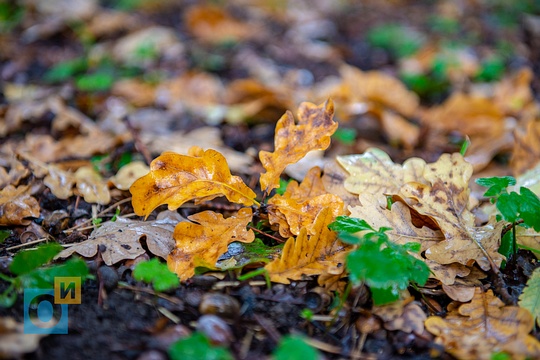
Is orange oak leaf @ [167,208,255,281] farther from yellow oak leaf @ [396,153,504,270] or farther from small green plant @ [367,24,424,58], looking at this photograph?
small green plant @ [367,24,424,58]

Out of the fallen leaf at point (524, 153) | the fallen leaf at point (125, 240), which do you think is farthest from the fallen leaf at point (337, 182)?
the fallen leaf at point (524, 153)

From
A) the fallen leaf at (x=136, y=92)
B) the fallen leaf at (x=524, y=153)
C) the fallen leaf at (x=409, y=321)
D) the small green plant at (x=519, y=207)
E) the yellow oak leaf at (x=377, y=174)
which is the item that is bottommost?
the fallen leaf at (x=136, y=92)

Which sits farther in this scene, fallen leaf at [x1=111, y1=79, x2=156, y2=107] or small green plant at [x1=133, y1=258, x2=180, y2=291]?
fallen leaf at [x1=111, y1=79, x2=156, y2=107]

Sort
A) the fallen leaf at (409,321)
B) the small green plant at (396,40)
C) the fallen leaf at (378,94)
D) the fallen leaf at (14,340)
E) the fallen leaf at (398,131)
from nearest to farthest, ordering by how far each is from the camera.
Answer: the fallen leaf at (14,340)
the fallen leaf at (409,321)
the fallen leaf at (398,131)
the fallen leaf at (378,94)
the small green plant at (396,40)

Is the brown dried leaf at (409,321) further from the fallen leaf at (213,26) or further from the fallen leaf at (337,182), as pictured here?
the fallen leaf at (213,26)

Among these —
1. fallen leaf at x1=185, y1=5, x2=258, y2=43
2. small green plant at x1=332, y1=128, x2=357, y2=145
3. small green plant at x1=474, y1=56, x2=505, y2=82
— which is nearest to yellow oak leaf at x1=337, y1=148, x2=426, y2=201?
small green plant at x1=332, y1=128, x2=357, y2=145

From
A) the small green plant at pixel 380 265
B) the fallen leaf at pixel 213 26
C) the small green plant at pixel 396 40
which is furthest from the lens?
the fallen leaf at pixel 213 26

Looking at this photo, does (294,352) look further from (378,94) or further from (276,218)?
(378,94)
